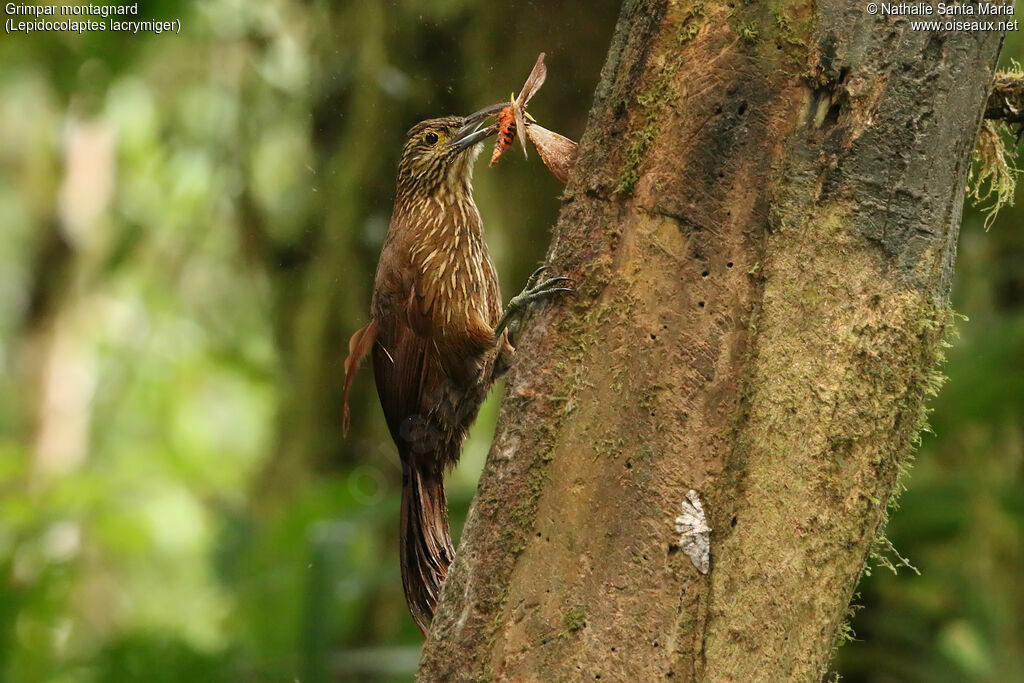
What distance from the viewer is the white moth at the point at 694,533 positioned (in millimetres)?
A: 1527

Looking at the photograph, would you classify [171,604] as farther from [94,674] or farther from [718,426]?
[718,426]

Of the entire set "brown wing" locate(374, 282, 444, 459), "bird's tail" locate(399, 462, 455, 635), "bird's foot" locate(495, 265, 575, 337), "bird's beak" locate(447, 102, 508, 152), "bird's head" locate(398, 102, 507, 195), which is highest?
"bird's beak" locate(447, 102, 508, 152)

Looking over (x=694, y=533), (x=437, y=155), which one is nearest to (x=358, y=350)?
(x=437, y=155)

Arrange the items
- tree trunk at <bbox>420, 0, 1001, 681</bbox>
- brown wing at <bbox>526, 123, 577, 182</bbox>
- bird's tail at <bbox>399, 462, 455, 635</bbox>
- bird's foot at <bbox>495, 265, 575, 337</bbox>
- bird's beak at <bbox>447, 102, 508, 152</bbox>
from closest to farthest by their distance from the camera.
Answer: tree trunk at <bbox>420, 0, 1001, 681</bbox> < bird's foot at <bbox>495, 265, 575, 337</bbox> < brown wing at <bbox>526, 123, 577, 182</bbox> < bird's tail at <bbox>399, 462, 455, 635</bbox> < bird's beak at <bbox>447, 102, 508, 152</bbox>

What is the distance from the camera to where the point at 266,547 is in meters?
4.03

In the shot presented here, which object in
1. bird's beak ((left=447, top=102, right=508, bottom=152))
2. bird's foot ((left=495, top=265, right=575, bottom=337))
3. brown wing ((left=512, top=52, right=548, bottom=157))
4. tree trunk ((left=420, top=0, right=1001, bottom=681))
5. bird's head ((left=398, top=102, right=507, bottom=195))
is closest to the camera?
tree trunk ((left=420, top=0, right=1001, bottom=681))

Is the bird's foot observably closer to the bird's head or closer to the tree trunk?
the tree trunk

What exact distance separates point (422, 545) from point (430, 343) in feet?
1.49

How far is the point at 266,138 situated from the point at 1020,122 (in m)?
3.10

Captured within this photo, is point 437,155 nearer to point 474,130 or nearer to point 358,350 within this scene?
point 474,130

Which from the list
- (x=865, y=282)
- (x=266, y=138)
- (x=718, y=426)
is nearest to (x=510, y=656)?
(x=718, y=426)

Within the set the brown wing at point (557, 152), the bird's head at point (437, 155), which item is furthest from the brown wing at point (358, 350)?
the brown wing at point (557, 152)

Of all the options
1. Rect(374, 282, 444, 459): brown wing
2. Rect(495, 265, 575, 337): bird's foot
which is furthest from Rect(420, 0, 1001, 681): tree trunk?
Rect(374, 282, 444, 459): brown wing

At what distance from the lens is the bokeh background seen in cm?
277
